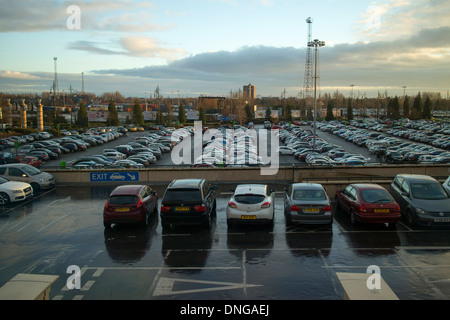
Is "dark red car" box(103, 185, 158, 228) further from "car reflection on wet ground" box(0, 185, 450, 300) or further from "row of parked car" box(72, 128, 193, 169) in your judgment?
"row of parked car" box(72, 128, 193, 169)

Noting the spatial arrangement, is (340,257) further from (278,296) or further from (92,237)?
(92,237)

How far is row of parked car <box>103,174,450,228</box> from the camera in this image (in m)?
11.6

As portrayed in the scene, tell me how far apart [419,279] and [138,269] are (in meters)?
6.59

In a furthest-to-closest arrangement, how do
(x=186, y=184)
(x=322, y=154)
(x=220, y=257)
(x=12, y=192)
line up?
1. (x=322, y=154)
2. (x=12, y=192)
3. (x=186, y=184)
4. (x=220, y=257)

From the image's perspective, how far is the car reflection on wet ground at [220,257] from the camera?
7.95 meters

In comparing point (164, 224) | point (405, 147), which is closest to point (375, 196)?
point (164, 224)

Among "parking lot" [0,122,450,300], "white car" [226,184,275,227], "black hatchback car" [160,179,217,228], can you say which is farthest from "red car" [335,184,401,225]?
"black hatchback car" [160,179,217,228]

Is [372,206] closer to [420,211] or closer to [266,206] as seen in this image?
[420,211]

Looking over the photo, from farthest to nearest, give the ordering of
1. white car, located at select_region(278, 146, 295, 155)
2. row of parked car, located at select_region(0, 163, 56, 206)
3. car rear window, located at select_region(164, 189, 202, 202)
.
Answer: white car, located at select_region(278, 146, 295, 155) < row of parked car, located at select_region(0, 163, 56, 206) < car rear window, located at select_region(164, 189, 202, 202)

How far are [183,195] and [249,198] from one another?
82.5 inches

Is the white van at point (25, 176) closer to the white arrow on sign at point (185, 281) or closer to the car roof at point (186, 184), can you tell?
the car roof at point (186, 184)

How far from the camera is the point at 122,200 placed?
1209 cm

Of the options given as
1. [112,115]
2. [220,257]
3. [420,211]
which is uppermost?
[112,115]

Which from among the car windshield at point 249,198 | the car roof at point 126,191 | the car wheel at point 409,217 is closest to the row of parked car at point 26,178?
the car roof at point 126,191
